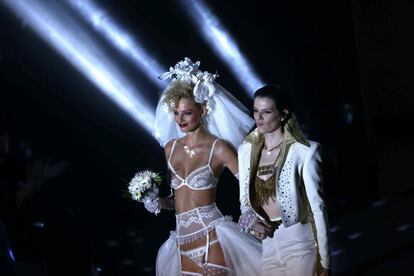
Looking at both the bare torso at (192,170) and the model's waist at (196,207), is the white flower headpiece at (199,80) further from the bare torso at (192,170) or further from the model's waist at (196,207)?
the model's waist at (196,207)

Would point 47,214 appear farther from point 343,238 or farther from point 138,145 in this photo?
point 343,238

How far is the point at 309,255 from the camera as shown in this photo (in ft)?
12.0

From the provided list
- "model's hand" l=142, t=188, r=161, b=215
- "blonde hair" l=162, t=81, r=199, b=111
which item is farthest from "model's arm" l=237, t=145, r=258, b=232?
"model's hand" l=142, t=188, r=161, b=215

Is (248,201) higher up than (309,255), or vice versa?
(248,201)

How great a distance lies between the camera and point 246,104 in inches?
235

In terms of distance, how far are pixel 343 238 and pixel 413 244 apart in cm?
67

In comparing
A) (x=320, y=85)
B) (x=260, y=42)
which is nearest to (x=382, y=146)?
(x=320, y=85)

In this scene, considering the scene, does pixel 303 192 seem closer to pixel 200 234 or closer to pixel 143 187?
pixel 200 234

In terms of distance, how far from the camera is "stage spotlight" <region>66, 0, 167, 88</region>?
5480 millimetres

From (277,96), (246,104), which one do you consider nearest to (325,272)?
(277,96)

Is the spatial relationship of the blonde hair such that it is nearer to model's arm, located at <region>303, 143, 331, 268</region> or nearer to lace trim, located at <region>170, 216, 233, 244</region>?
lace trim, located at <region>170, 216, 233, 244</region>

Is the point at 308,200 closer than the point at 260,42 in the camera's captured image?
Yes

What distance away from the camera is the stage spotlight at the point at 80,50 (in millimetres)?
5398

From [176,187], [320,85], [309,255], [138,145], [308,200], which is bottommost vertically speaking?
[309,255]
